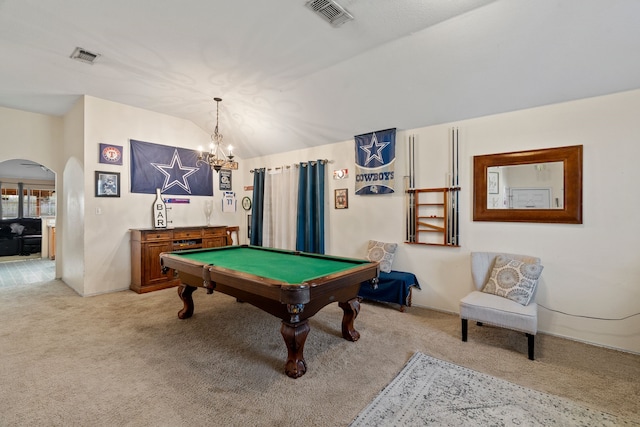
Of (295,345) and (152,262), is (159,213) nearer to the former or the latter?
(152,262)

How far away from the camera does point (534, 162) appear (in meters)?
3.26

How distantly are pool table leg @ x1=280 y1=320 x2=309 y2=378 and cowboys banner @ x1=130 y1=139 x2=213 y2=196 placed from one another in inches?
167

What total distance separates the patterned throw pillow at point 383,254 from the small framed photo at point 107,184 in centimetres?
432

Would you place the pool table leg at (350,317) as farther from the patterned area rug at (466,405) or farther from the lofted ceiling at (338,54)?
the lofted ceiling at (338,54)

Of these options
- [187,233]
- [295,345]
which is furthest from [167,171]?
[295,345]

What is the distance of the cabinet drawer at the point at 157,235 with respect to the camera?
470 centimetres

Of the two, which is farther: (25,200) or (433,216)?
(25,200)

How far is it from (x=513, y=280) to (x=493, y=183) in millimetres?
1175

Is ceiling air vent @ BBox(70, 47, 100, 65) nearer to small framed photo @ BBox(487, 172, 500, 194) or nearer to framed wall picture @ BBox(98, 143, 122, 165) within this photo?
framed wall picture @ BBox(98, 143, 122, 165)

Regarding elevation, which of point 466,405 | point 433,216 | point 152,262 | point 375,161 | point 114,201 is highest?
point 375,161

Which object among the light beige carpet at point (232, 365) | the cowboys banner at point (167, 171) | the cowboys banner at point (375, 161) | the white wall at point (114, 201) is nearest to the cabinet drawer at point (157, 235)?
the white wall at point (114, 201)

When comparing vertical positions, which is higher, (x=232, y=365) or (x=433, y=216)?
(x=433, y=216)

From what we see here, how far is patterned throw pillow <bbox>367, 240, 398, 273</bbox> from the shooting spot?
416 centimetres

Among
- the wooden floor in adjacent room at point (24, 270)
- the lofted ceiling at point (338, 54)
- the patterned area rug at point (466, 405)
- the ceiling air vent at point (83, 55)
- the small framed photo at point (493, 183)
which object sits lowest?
the patterned area rug at point (466, 405)
